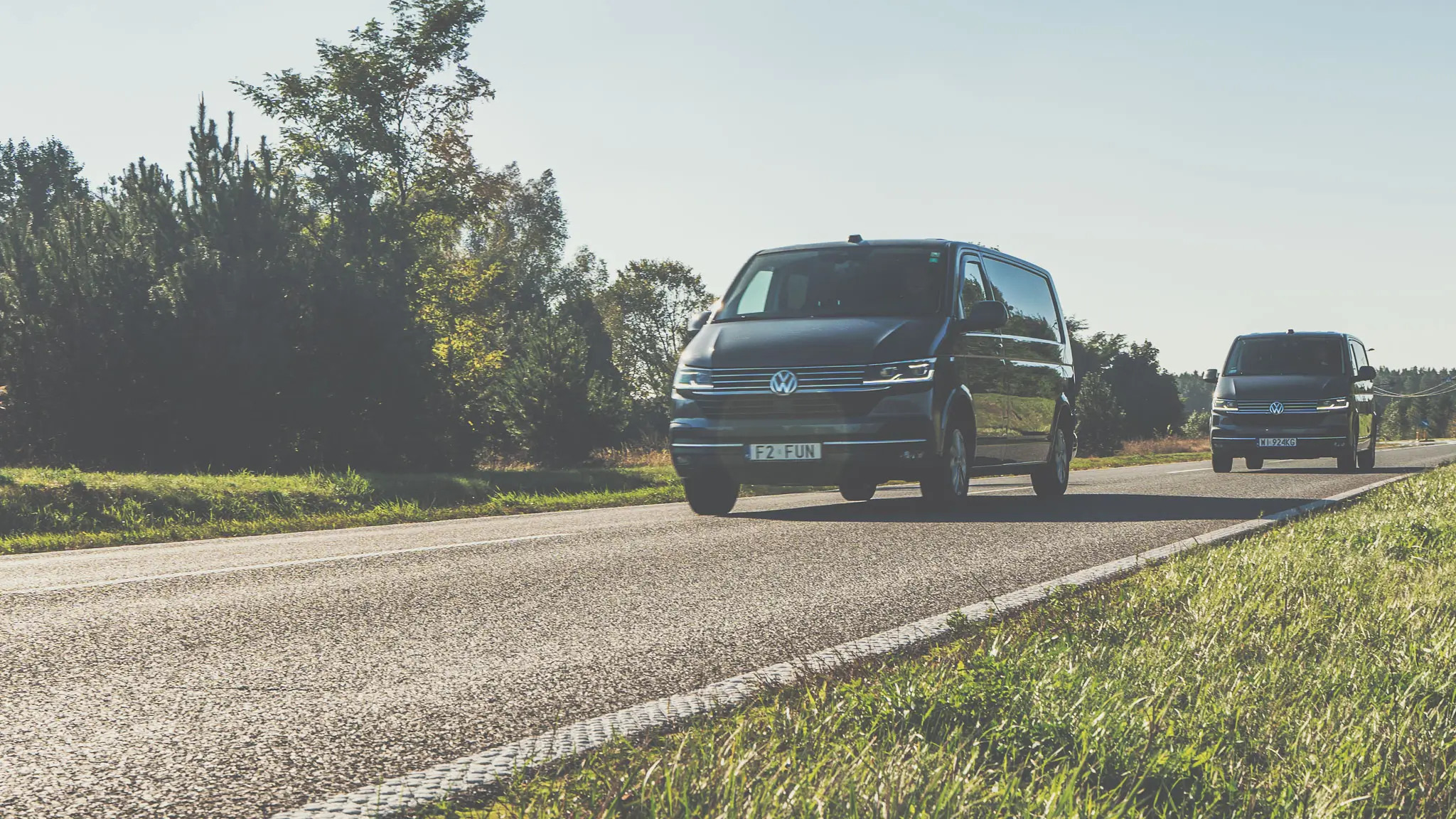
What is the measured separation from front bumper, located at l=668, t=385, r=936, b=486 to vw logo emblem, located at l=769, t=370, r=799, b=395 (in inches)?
3.4

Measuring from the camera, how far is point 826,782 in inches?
99.4

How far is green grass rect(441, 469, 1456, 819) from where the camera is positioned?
254 cm

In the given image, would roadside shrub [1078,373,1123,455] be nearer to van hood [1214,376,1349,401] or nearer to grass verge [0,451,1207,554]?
van hood [1214,376,1349,401]

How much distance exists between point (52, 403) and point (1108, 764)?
59.1 ft

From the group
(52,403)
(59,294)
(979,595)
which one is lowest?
(979,595)

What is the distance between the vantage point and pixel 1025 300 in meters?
12.7

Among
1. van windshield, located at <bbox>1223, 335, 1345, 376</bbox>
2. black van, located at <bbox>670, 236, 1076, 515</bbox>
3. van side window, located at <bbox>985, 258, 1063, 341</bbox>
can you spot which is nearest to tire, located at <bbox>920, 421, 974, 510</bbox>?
black van, located at <bbox>670, 236, 1076, 515</bbox>

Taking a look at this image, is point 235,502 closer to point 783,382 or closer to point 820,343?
point 783,382

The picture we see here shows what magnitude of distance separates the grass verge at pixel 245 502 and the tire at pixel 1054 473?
12.6ft

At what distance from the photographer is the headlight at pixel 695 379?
10125mm

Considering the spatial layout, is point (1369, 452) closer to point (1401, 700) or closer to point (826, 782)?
point (1401, 700)

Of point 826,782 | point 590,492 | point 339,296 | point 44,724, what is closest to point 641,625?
point 44,724

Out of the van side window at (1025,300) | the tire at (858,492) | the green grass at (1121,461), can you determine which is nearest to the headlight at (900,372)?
the van side window at (1025,300)

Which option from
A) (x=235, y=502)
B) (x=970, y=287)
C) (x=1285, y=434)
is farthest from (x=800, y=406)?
(x=1285, y=434)
